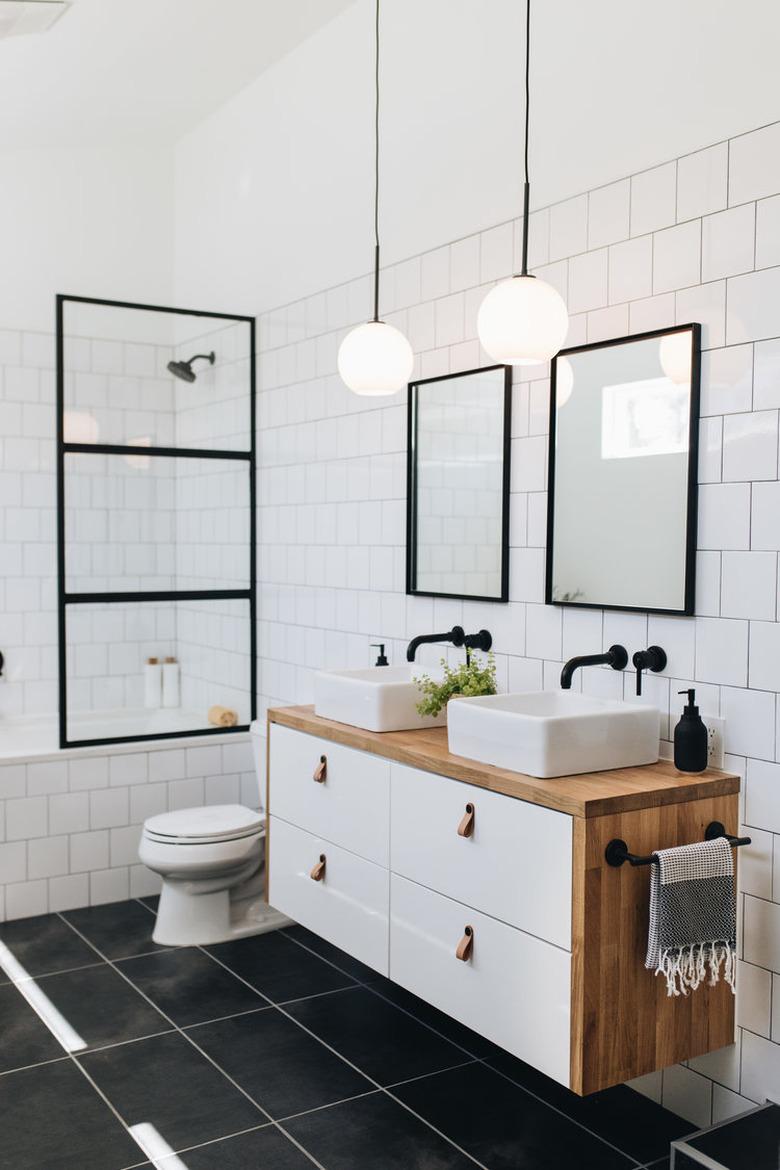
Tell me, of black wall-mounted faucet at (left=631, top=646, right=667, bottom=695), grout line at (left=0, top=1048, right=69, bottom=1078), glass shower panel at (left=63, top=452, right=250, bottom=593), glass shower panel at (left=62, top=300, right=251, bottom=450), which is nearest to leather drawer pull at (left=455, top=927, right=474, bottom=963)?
black wall-mounted faucet at (left=631, top=646, right=667, bottom=695)

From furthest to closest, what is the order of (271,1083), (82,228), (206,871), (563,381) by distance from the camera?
(82,228), (206,871), (563,381), (271,1083)

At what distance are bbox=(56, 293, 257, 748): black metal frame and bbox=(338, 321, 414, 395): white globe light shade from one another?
1601mm

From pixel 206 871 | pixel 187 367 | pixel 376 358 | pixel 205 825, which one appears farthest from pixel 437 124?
pixel 206 871

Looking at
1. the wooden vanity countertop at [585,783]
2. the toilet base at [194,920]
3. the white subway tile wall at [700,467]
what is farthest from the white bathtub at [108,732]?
the wooden vanity countertop at [585,783]

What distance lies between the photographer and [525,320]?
97.8 inches

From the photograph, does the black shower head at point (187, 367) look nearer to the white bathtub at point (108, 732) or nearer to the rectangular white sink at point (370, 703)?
the white bathtub at point (108, 732)

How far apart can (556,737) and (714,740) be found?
43cm

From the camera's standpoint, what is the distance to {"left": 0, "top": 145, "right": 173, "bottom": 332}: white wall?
16.0ft

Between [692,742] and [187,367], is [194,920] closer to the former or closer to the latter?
[692,742]

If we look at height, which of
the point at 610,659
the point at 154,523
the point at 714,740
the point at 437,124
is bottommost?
the point at 714,740

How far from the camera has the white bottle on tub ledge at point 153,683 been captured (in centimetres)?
448

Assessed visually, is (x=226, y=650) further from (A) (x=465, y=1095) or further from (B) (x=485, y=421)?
(A) (x=465, y=1095)

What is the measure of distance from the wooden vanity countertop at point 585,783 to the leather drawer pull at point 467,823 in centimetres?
7

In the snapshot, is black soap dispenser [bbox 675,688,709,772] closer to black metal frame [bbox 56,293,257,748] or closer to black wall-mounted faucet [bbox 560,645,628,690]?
black wall-mounted faucet [bbox 560,645,628,690]
